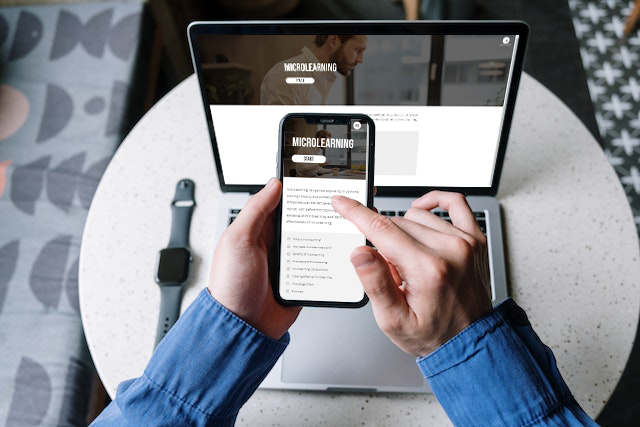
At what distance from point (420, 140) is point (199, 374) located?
482mm

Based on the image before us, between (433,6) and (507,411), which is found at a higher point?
(433,6)

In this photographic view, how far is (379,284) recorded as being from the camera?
575 mm

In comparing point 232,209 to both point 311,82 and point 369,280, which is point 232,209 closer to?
point 311,82

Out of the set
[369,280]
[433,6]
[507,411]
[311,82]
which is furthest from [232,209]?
[433,6]

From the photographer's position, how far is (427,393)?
79 cm

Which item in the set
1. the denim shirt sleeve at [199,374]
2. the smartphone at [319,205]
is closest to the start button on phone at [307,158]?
the smartphone at [319,205]

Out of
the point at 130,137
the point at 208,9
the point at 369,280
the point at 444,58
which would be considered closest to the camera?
the point at 369,280

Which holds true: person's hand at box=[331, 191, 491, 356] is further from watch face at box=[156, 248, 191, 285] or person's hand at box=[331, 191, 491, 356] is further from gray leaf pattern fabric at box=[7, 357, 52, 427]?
gray leaf pattern fabric at box=[7, 357, 52, 427]

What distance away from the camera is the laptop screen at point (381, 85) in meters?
0.68

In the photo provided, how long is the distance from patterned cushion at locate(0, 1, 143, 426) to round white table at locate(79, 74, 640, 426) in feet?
1.05

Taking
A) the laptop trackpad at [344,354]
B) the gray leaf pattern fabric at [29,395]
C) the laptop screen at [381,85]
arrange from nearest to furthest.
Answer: the laptop screen at [381,85]
the laptop trackpad at [344,354]
the gray leaf pattern fabric at [29,395]

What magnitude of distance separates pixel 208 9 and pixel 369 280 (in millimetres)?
1747

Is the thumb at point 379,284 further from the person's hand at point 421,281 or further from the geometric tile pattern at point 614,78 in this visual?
the geometric tile pattern at point 614,78

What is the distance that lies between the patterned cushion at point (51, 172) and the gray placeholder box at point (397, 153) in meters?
0.82
